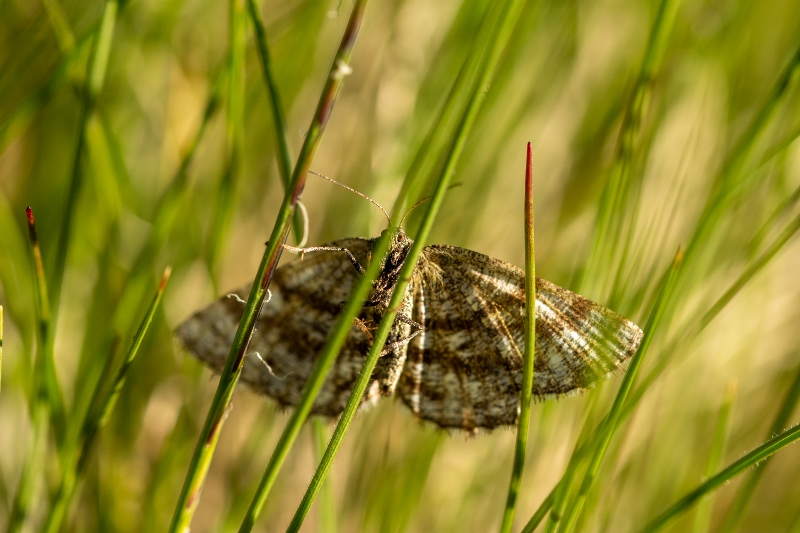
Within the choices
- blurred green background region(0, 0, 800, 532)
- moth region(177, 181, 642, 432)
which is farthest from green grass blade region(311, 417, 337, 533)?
blurred green background region(0, 0, 800, 532)

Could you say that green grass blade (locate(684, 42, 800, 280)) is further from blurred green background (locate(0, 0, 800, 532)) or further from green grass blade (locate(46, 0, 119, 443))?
green grass blade (locate(46, 0, 119, 443))

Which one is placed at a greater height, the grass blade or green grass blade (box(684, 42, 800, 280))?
green grass blade (box(684, 42, 800, 280))

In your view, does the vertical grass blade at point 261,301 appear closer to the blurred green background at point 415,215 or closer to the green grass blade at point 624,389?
the green grass blade at point 624,389

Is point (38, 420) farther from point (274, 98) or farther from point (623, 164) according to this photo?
point (623, 164)

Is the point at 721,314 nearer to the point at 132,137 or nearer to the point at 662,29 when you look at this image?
the point at 662,29

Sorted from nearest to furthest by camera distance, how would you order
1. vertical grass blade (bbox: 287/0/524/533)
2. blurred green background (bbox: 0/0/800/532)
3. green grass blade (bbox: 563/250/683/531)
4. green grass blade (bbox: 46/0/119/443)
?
vertical grass blade (bbox: 287/0/524/533) < green grass blade (bbox: 563/250/683/531) < green grass blade (bbox: 46/0/119/443) < blurred green background (bbox: 0/0/800/532)

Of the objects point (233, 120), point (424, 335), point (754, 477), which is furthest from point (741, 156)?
point (233, 120)

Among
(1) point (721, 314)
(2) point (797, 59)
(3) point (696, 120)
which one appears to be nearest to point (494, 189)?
(3) point (696, 120)
